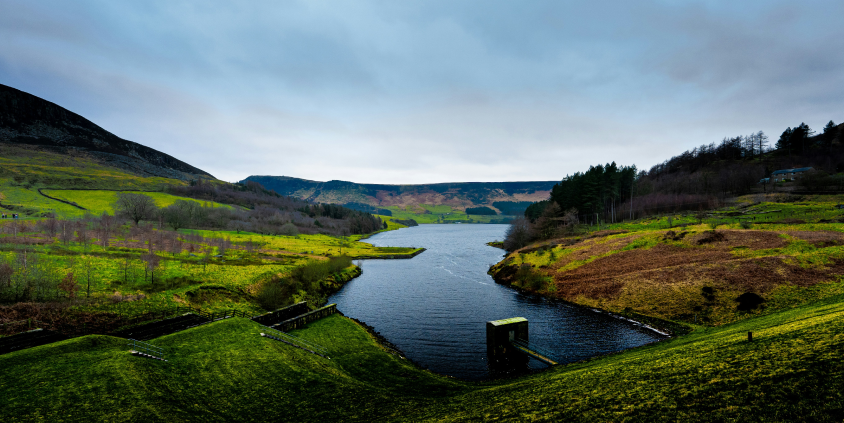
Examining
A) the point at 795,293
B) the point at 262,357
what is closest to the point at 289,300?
the point at 262,357

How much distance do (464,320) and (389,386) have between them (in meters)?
22.0

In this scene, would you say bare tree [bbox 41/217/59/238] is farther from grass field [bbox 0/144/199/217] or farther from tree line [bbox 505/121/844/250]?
tree line [bbox 505/121/844/250]

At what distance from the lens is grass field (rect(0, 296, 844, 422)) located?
995cm

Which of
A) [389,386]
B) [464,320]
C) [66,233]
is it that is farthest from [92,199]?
[389,386]

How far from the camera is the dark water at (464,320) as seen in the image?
31.8 meters

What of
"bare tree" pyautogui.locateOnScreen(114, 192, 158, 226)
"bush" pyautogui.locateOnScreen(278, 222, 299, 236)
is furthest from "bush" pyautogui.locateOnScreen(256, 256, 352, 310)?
"bush" pyautogui.locateOnScreen(278, 222, 299, 236)

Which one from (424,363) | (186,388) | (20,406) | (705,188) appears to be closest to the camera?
(20,406)

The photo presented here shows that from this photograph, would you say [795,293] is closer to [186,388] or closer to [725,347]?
[725,347]

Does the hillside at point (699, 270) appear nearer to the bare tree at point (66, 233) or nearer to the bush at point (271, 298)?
the bush at point (271, 298)

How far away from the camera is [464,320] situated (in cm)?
4306

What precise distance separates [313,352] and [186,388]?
35.5 feet

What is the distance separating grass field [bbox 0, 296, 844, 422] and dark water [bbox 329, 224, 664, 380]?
640cm

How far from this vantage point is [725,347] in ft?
51.9

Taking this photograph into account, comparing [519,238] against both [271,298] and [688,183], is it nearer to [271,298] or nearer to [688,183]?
[271,298]
